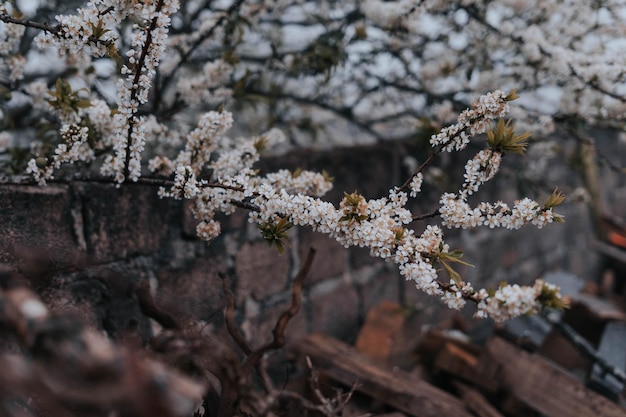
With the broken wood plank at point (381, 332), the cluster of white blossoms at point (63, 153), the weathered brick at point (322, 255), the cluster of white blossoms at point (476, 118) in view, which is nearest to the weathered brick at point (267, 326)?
the weathered brick at point (322, 255)

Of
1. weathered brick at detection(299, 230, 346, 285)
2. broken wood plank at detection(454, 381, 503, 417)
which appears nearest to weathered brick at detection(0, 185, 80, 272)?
weathered brick at detection(299, 230, 346, 285)

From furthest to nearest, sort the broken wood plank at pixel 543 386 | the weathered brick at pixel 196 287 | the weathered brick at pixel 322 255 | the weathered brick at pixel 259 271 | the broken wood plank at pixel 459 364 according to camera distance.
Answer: the weathered brick at pixel 322 255
the broken wood plank at pixel 459 364
the weathered brick at pixel 259 271
the broken wood plank at pixel 543 386
the weathered brick at pixel 196 287

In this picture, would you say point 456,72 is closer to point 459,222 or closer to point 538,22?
point 538,22

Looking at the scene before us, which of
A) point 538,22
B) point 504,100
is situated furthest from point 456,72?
point 504,100

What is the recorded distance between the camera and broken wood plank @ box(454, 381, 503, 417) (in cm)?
203

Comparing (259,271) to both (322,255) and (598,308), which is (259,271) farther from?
(598,308)

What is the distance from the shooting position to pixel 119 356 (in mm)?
793

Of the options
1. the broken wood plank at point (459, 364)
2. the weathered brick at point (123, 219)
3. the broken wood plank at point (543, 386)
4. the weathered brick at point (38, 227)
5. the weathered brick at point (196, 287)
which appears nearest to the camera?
the weathered brick at point (38, 227)

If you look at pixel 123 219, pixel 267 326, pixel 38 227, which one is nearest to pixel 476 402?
pixel 267 326

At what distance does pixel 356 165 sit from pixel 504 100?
117 cm

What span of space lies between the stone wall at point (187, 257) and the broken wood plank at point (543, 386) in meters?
0.65

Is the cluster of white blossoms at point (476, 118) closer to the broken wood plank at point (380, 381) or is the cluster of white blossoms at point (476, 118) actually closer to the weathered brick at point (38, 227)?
the broken wood plank at point (380, 381)

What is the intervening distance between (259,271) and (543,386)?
1063mm

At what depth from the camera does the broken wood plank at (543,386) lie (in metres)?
1.99
